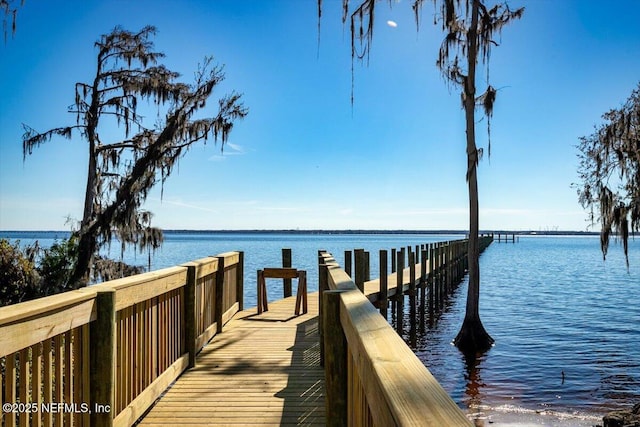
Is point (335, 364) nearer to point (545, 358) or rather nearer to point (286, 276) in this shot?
point (286, 276)

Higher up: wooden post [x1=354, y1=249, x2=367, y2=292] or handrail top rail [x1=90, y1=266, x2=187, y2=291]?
handrail top rail [x1=90, y1=266, x2=187, y2=291]

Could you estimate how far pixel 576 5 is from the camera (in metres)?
15.9

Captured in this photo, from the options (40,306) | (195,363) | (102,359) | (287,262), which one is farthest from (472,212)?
(40,306)

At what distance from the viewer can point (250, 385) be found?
16.7 ft

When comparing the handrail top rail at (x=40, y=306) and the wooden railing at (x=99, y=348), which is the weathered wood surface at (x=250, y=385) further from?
the handrail top rail at (x=40, y=306)

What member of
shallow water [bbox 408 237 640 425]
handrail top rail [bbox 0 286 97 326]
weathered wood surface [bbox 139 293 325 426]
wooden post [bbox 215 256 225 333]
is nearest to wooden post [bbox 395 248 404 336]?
shallow water [bbox 408 237 640 425]

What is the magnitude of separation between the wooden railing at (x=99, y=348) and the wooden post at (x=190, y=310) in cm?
1

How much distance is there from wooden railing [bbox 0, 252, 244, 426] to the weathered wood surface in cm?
23

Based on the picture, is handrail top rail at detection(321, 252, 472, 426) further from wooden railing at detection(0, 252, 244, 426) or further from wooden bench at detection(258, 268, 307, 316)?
wooden bench at detection(258, 268, 307, 316)

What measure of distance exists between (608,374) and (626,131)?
7.98 metres

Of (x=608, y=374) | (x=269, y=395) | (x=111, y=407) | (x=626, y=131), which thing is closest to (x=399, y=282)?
(x=608, y=374)

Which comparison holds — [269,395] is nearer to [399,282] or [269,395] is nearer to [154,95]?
[399,282]

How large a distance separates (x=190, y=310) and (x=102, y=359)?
231 cm

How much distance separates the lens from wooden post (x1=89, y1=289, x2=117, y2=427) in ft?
10.5
